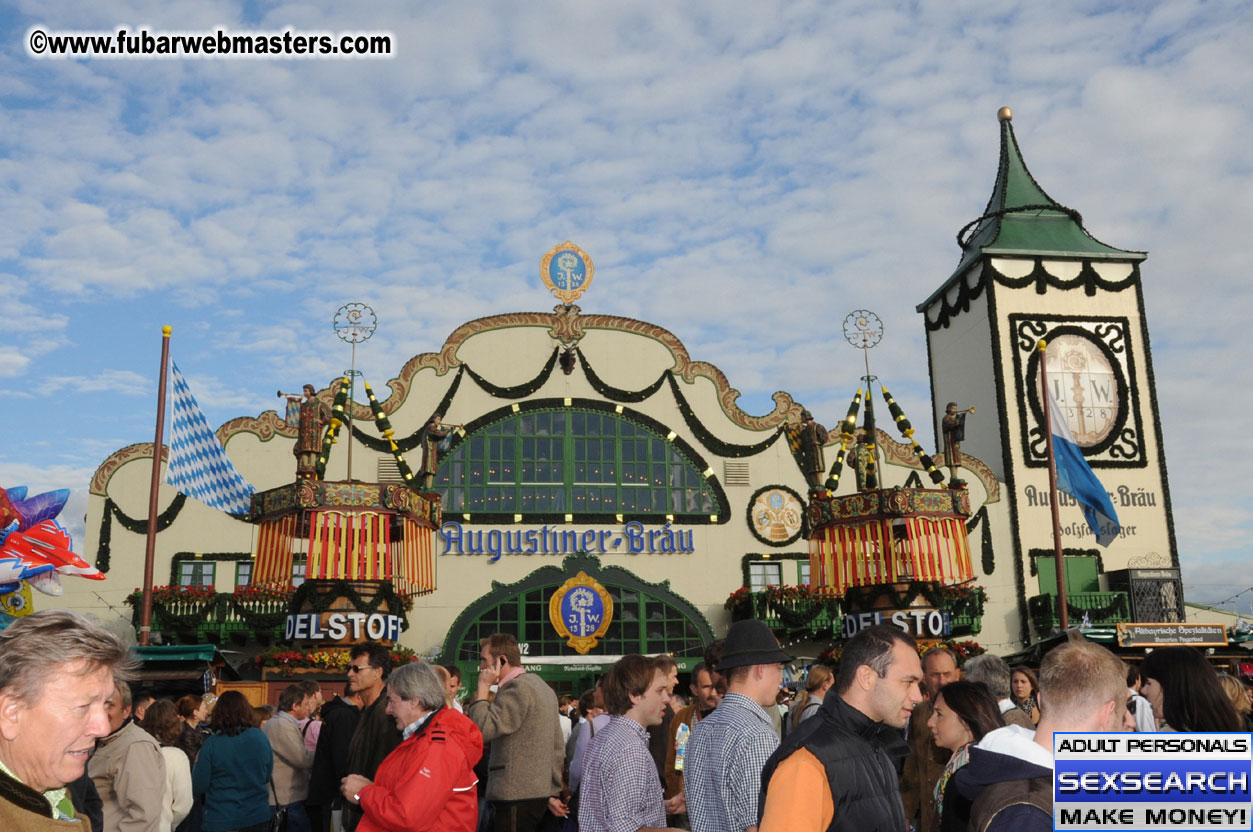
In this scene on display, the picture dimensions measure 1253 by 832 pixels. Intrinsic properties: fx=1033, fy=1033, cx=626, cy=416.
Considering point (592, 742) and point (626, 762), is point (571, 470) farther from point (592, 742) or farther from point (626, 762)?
point (626, 762)

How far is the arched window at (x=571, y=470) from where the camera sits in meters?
26.7

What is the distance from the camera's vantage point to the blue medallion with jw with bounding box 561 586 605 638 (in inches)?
1017

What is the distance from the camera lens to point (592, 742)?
19.6 feet

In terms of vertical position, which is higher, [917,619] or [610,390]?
[610,390]

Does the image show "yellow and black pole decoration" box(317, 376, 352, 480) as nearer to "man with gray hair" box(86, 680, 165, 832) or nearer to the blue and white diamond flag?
the blue and white diamond flag

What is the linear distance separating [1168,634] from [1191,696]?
21.1 m

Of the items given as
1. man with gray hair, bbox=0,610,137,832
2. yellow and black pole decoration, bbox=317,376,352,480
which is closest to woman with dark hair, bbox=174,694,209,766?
man with gray hair, bbox=0,610,137,832

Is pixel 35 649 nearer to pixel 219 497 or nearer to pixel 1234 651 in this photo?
pixel 219 497

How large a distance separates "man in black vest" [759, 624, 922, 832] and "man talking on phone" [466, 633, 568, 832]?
142 inches

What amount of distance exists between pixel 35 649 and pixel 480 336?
82.8 ft

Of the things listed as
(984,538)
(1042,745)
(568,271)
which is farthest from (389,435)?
(1042,745)

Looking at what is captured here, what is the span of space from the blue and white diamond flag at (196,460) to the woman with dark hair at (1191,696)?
1861 centimetres

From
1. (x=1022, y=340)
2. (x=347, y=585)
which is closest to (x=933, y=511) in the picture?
(x=1022, y=340)

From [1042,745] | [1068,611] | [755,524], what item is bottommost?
[1042,745]
